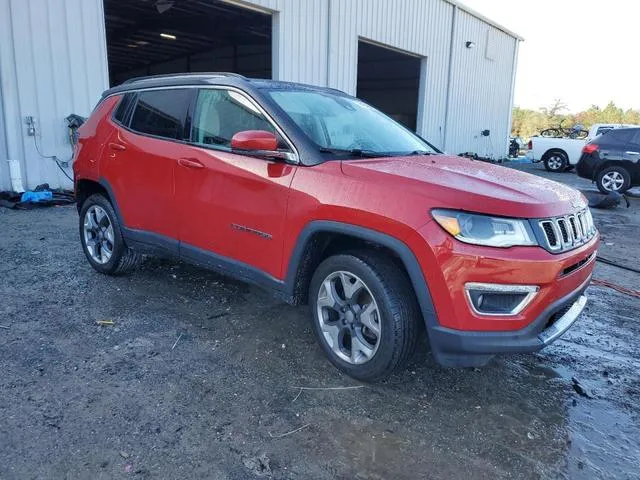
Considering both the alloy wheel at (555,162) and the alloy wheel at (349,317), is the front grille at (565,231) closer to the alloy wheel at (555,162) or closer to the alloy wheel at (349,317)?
the alloy wheel at (349,317)

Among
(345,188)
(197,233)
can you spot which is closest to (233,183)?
(197,233)

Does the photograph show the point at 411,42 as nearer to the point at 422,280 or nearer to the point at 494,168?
the point at 494,168

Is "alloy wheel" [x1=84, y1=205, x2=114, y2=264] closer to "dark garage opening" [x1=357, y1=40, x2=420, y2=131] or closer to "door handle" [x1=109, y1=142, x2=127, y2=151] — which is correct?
"door handle" [x1=109, y1=142, x2=127, y2=151]

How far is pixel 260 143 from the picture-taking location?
301cm

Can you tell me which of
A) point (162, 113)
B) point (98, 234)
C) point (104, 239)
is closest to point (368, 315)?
point (162, 113)

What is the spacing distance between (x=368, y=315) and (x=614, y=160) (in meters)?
11.4

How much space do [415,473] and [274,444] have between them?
2.20 ft

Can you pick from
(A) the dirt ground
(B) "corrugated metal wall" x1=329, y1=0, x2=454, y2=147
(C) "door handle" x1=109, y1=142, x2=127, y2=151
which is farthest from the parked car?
(C) "door handle" x1=109, y1=142, x2=127, y2=151

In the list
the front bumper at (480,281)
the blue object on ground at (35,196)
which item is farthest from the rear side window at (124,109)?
the blue object on ground at (35,196)

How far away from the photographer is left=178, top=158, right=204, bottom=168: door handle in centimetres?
358

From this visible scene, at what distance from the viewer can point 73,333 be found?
3.51 m

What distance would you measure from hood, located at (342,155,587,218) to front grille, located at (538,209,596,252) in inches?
1.8

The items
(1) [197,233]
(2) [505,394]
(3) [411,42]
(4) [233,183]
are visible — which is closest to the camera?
(2) [505,394]

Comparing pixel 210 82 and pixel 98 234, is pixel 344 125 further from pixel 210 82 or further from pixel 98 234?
pixel 98 234
